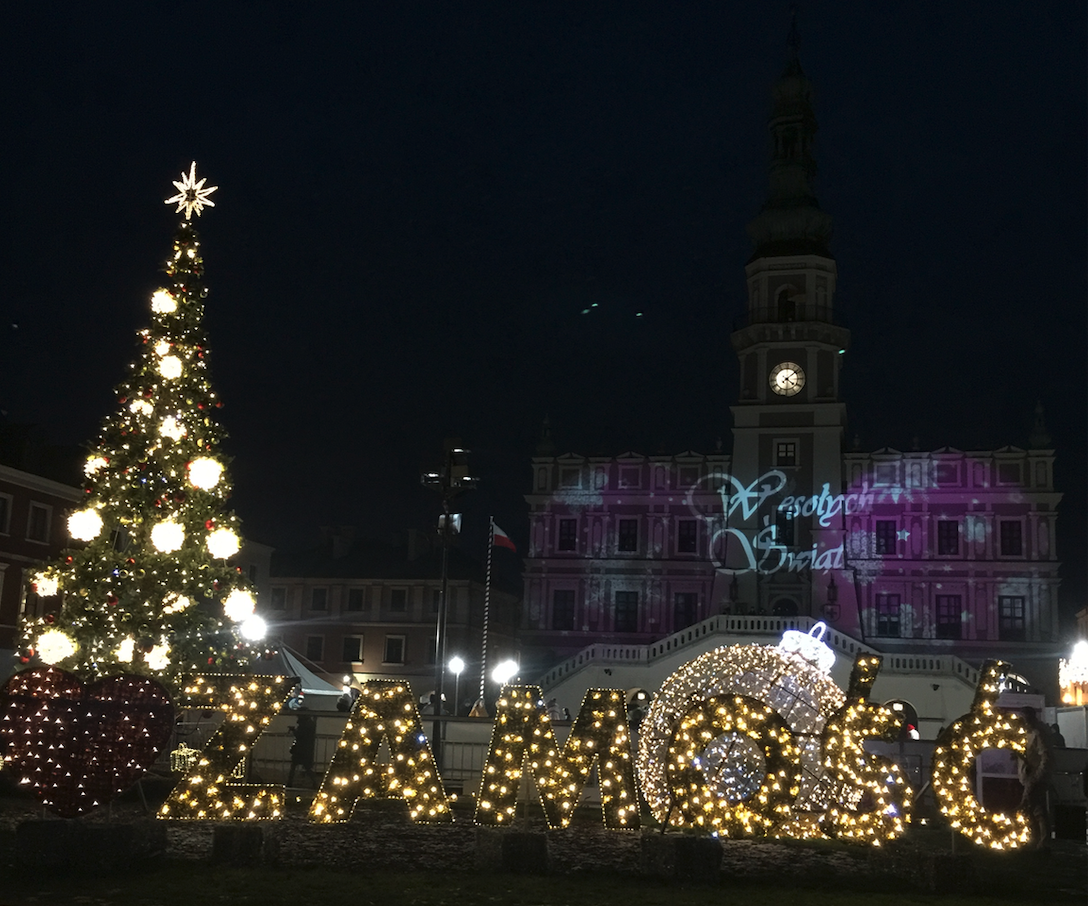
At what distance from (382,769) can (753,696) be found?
4.37 metres

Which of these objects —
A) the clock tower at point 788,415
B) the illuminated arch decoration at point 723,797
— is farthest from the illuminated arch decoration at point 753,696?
the clock tower at point 788,415

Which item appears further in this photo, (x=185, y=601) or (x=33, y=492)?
(x=33, y=492)

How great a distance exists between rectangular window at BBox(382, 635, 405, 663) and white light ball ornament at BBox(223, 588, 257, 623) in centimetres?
4312

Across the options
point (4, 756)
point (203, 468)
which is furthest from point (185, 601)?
point (4, 756)

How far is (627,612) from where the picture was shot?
51031mm

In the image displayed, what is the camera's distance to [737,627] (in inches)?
1667

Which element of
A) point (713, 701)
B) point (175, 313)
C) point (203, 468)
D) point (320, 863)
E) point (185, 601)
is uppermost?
point (175, 313)

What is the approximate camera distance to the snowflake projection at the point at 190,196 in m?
19.4

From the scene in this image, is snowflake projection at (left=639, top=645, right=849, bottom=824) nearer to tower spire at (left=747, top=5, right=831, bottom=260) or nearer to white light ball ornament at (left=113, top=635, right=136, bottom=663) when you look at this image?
white light ball ornament at (left=113, top=635, right=136, bottom=663)

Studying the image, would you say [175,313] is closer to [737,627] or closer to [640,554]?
[737,627]

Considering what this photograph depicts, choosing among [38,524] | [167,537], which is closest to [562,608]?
[38,524]

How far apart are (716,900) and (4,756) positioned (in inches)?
269

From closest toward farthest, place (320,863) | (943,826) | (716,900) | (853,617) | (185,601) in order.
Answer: (716,900), (320,863), (943,826), (185,601), (853,617)

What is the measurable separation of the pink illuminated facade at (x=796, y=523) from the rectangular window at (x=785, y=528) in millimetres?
82
